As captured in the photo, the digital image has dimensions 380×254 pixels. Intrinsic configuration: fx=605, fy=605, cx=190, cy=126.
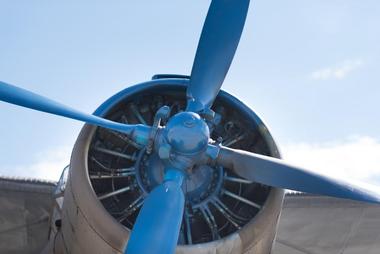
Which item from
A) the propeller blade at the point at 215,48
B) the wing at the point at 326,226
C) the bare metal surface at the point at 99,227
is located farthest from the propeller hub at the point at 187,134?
the wing at the point at 326,226

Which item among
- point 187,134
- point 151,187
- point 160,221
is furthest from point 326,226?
point 160,221

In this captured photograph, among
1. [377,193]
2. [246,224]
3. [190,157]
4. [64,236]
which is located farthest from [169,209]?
[377,193]

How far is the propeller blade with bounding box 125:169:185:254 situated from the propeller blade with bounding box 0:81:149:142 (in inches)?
37.5

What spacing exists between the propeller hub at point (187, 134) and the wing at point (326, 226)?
4422 millimetres

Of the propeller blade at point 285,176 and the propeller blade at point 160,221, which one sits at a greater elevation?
the propeller blade at point 285,176

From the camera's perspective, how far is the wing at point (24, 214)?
11.3 m

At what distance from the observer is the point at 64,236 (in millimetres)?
8812

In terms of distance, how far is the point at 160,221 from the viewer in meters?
7.43

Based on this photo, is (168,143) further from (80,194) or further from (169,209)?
(80,194)

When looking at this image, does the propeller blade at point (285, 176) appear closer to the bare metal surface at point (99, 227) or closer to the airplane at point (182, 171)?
the airplane at point (182, 171)

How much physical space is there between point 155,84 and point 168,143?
148 cm

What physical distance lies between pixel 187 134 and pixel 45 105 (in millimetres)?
1937

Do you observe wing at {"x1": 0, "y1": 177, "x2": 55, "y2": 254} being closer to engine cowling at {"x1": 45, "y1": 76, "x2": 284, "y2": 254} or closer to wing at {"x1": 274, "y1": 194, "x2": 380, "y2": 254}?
engine cowling at {"x1": 45, "y1": 76, "x2": 284, "y2": 254}

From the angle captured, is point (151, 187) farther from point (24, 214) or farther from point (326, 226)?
point (326, 226)
